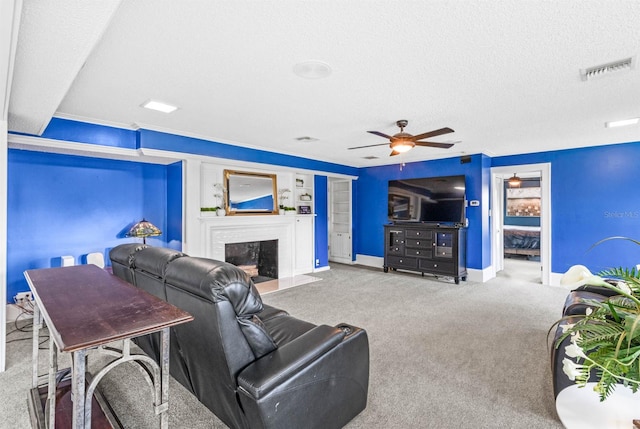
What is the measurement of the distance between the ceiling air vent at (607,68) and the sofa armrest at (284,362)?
2.74 meters

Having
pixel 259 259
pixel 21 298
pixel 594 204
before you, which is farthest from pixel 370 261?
pixel 21 298

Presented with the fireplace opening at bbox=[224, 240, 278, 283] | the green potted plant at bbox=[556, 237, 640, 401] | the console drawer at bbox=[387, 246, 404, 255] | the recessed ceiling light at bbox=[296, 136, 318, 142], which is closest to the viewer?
the green potted plant at bbox=[556, 237, 640, 401]

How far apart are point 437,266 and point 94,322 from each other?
5633mm

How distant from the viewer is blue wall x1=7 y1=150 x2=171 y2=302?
3.73 meters

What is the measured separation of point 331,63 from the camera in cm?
235

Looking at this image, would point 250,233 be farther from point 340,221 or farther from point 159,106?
point 340,221

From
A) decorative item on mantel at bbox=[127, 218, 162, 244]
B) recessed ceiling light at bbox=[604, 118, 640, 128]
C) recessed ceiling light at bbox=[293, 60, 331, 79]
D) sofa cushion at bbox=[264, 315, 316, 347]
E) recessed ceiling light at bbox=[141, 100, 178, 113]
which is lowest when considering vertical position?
sofa cushion at bbox=[264, 315, 316, 347]

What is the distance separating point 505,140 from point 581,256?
2.48m

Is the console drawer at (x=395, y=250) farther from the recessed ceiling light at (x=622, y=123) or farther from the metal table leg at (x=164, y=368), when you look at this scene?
the metal table leg at (x=164, y=368)

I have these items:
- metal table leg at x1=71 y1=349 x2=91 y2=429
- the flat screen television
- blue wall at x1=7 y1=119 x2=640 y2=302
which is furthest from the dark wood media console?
metal table leg at x1=71 y1=349 x2=91 y2=429

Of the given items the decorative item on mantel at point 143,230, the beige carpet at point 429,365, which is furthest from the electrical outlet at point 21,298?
the decorative item on mantel at point 143,230

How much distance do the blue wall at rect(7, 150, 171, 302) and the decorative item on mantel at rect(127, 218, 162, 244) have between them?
12.9 inches

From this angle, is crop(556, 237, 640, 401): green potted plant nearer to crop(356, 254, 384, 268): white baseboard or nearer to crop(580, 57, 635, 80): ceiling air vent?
crop(580, 57, 635, 80): ceiling air vent

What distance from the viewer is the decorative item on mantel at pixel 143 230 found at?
4.22 metres
